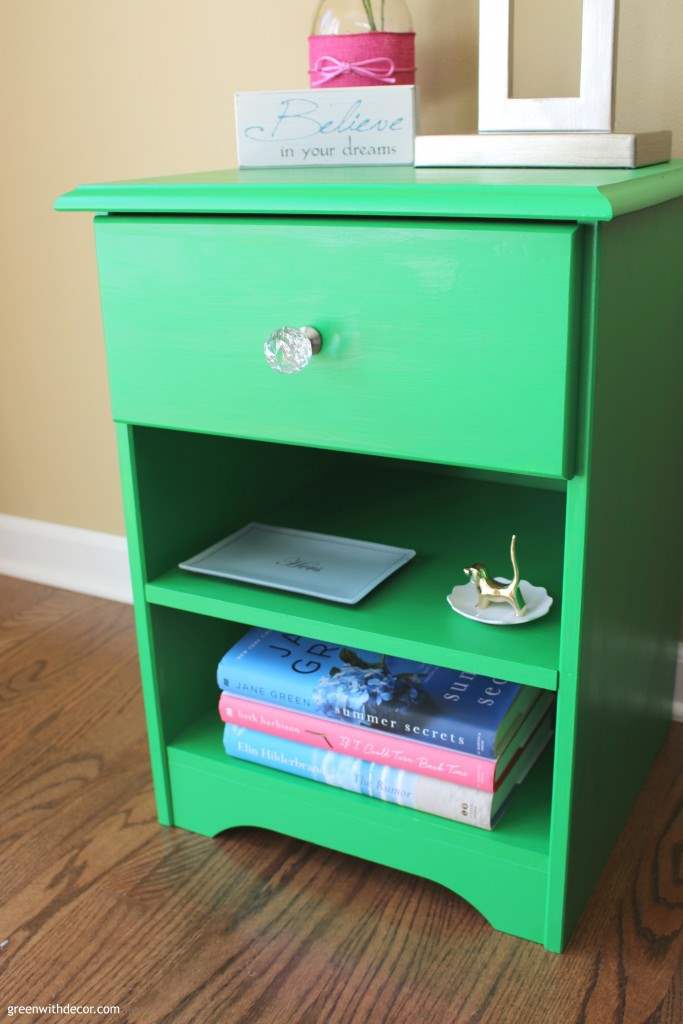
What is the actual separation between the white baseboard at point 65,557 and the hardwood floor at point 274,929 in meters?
0.47

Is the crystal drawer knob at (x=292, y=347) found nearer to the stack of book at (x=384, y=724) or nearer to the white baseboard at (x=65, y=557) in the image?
the stack of book at (x=384, y=724)

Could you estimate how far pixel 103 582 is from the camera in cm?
166

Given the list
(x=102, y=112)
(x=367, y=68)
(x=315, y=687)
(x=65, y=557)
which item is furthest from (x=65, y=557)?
(x=367, y=68)

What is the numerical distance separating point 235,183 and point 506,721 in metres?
0.50

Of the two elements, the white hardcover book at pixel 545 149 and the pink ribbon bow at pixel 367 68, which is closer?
the white hardcover book at pixel 545 149

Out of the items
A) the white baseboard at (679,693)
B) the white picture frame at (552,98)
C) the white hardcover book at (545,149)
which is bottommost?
the white baseboard at (679,693)

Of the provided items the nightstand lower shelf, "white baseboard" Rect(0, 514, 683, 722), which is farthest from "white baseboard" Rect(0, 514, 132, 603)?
the nightstand lower shelf

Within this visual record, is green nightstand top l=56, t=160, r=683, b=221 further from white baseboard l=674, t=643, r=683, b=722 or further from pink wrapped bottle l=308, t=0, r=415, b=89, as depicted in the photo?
white baseboard l=674, t=643, r=683, b=722

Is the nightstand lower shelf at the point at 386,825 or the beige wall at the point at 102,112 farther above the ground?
the beige wall at the point at 102,112

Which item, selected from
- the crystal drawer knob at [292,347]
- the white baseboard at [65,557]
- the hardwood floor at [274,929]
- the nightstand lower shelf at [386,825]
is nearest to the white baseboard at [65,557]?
the white baseboard at [65,557]

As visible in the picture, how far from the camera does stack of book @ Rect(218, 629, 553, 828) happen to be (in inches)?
36.0

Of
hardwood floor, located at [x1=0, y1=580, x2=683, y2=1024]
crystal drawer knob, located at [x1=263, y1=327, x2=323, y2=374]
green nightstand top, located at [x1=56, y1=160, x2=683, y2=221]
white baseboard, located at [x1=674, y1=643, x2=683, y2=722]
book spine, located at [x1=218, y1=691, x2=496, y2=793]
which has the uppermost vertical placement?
green nightstand top, located at [x1=56, y1=160, x2=683, y2=221]

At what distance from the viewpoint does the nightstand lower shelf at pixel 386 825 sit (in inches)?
35.9

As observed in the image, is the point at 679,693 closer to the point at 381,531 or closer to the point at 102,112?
the point at 381,531
